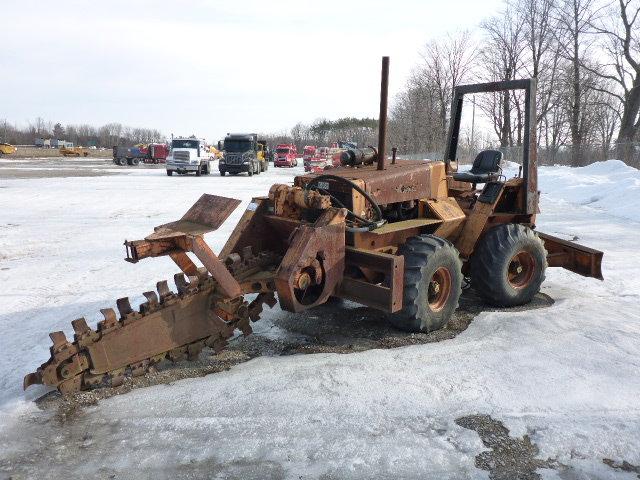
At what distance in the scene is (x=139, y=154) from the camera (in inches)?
1873

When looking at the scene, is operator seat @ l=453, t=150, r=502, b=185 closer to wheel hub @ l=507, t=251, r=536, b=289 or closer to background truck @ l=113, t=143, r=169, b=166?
wheel hub @ l=507, t=251, r=536, b=289

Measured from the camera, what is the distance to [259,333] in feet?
16.2

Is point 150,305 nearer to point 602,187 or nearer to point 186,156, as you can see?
point 602,187

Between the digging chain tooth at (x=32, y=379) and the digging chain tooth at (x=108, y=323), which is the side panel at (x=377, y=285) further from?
the digging chain tooth at (x=32, y=379)

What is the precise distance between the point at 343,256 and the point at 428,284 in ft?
2.62

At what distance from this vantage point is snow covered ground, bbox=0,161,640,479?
294cm

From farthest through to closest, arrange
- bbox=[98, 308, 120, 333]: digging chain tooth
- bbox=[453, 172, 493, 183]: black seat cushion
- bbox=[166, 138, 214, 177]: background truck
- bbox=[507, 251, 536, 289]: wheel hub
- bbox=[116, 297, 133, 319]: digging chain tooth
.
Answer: bbox=[166, 138, 214, 177]: background truck < bbox=[453, 172, 493, 183]: black seat cushion < bbox=[507, 251, 536, 289]: wheel hub < bbox=[116, 297, 133, 319]: digging chain tooth < bbox=[98, 308, 120, 333]: digging chain tooth

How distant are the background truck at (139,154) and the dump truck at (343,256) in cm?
4325

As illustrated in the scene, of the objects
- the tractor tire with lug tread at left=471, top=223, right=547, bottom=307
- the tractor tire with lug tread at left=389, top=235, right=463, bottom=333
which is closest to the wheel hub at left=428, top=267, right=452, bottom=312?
the tractor tire with lug tread at left=389, top=235, right=463, bottom=333

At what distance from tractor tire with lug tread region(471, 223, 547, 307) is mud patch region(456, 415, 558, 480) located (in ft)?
7.70

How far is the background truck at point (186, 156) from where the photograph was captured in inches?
1220

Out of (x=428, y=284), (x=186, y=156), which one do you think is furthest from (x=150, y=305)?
(x=186, y=156)

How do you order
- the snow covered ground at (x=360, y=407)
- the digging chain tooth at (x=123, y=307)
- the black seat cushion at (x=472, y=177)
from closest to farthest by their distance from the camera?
the snow covered ground at (x=360, y=407)
the digging chain tooth at (x=123, y=307)
the black seat cushion at (x=472, y=177)

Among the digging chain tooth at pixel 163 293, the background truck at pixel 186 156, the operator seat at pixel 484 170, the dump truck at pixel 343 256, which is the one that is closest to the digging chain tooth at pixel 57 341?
the dump truck at pixel 343 256
